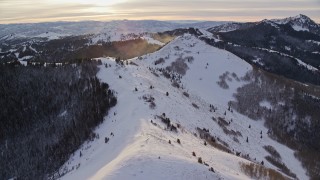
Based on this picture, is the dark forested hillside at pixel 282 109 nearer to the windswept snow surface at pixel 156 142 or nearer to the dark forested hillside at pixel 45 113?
the windswept snow surface at pixel 156 142

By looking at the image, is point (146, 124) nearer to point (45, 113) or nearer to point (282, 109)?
point (45, 113)

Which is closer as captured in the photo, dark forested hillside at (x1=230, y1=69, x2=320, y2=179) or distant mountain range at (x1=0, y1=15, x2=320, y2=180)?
distant mountain range at (x1=0, y1=15, x2=320, y2=180)

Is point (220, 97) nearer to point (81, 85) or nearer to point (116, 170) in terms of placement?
point (81, 85)

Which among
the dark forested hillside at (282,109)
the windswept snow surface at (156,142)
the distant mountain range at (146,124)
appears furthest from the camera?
the dark forested hillside at (282,109)

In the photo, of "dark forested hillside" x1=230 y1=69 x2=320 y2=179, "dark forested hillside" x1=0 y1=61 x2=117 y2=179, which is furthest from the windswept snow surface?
"dark forested hillside" x1=230 y1=69 x2=320 y2=179

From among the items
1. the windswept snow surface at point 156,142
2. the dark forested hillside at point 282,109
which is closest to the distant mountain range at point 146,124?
the windswept snow surface at point 156,142

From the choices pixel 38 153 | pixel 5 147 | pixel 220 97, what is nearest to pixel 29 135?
pixel 5 147

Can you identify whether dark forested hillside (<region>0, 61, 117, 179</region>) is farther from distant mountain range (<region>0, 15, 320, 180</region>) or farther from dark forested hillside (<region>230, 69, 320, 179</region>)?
dark forested hillside (<region>230, 69, 320, 179</region>)

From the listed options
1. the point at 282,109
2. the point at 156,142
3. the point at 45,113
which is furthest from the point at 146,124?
the point at 282,109
